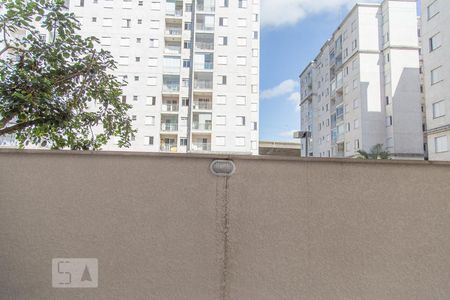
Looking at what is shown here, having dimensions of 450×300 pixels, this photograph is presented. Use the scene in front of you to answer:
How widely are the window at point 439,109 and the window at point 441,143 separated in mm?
1808

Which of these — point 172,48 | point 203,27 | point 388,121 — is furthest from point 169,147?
point 388,121

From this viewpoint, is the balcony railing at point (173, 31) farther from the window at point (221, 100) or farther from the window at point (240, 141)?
the window at point (240, 141)

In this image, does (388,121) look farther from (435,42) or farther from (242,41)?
(242,41)

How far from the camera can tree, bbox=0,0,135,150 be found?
5285 mm

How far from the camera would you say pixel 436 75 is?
85.9ft

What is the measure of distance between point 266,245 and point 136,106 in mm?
39830

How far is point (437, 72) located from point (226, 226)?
93.9 ft

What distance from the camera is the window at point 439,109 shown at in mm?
25469

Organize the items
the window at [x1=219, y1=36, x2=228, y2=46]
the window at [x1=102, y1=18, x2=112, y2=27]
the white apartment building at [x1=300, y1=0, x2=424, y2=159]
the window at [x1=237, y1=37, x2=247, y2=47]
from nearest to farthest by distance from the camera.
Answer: the white apartment building at [x1=300, y1=0, x2=424, y2=159] → the window at [x1=219, y1=36, x2=228, y2=46] → the window at [x1=102, y1=18, x2=112, y2=27] → the window at [x1=237, y1=37, x2=247, y2=47]

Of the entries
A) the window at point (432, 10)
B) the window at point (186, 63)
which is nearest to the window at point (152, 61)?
the window at point (186, 63)

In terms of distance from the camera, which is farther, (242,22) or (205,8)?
(242,22)

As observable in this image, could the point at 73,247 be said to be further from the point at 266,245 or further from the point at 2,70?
the point at 2,70

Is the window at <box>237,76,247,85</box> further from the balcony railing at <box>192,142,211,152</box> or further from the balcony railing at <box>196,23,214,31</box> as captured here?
the balcony railing at <box>192,142,211,152</box>

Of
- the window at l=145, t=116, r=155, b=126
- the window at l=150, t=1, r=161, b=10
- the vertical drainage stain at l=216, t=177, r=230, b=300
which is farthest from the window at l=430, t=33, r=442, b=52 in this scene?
the window at l=150, t=1, r=161, b=10
